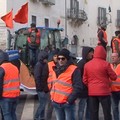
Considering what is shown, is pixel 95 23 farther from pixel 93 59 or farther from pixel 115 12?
pixel 93 59

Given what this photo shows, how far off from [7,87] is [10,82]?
0.12m

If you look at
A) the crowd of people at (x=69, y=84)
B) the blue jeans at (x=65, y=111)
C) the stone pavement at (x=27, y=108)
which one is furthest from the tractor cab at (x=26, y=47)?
the blue jeans at (x=65, y=111)

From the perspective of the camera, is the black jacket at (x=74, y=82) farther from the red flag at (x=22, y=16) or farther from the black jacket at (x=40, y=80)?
the red flag at (x=22, y=16)

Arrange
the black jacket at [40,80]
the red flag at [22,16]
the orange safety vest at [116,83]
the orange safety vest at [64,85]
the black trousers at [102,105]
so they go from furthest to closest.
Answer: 1. the red flag at [22,16]
2. the black jacket at [40,80]
3. the orange safety vest at [116,83]
4. the black trousers at [102,105]
5. the orange safety vest at [64,85]

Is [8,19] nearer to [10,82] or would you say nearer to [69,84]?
[10,82]

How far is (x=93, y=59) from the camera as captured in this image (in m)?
8.80

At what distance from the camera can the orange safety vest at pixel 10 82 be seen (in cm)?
887

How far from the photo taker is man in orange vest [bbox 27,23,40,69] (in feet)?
52.0

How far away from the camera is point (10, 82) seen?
29.3ft

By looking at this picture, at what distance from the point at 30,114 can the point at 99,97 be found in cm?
408

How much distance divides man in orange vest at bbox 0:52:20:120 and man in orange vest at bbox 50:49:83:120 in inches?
48.7

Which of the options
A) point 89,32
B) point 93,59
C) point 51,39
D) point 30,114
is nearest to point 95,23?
point 89,32

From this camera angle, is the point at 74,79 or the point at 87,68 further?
the point at 87,68

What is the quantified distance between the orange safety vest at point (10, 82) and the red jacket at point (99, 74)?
1.41 meters
